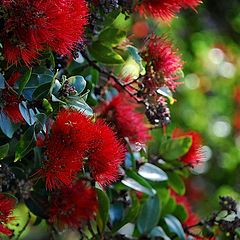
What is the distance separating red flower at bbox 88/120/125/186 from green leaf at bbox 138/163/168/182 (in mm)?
327

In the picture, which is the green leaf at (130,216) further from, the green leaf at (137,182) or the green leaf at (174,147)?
the green leaf at (174,147)

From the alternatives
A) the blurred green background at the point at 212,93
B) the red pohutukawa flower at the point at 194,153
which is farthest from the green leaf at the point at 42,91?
the blurred green background at the point at 212,93

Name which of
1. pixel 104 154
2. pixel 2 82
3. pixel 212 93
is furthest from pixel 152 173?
pixel 212 93

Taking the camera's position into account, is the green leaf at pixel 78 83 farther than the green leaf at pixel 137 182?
No

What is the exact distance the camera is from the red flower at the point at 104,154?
3.92 ft

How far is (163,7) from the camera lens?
1.40 meters

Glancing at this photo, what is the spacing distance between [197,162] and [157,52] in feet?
1.10

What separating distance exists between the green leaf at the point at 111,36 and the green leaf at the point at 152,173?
0.92ft

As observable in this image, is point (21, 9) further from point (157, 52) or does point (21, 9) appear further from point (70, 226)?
point (70, 226)

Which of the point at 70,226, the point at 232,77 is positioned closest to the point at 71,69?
the point at 70,226

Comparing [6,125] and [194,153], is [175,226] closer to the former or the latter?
[194,153]

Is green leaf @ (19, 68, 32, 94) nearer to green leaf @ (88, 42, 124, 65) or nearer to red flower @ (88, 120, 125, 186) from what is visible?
red flower @ (88, 120, 125, 186)

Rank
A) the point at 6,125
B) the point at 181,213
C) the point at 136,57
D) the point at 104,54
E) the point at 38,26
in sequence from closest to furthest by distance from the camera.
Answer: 1. the point at 38,26
2. the point at 6,125
3. the point at 136,57
4. the point at 104,54
5. the point at 181,213

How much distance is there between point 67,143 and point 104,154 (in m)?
0.07
